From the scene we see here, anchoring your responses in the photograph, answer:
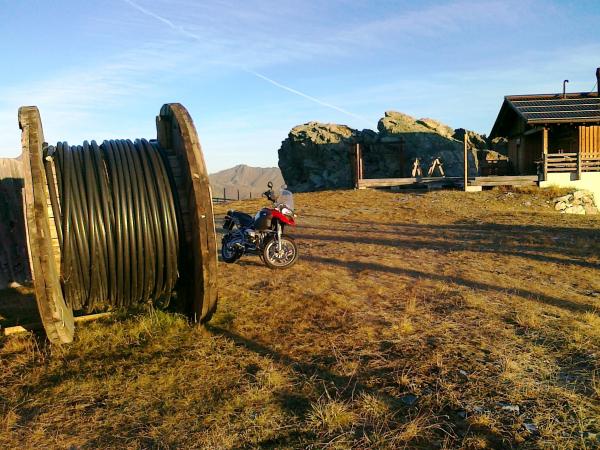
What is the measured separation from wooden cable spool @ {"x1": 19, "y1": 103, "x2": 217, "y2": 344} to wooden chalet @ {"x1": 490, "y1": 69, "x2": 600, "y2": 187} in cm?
1941

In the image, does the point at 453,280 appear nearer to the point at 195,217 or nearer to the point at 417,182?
the point at 195,217

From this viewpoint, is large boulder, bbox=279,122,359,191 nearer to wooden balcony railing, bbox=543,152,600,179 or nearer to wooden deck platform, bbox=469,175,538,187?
wooden deck platform, bbox=469,175,538,187

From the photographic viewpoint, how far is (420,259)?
29.7ft

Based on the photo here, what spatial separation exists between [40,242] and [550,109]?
24.3 meters

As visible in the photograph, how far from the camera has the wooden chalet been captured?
2128 cm

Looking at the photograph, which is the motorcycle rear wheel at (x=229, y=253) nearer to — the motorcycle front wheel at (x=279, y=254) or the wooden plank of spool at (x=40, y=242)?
the motorcycle front wheel at (x=279, y=254)

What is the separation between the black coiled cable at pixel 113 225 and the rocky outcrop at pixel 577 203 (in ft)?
54.5

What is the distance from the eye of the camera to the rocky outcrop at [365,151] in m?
29.1

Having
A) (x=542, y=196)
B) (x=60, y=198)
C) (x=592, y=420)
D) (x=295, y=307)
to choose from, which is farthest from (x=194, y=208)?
(x=542, y=196)

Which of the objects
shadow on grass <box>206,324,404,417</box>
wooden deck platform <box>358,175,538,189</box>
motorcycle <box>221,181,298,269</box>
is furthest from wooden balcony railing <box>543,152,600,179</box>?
shadow on grass <box>206,324,404,417</box>

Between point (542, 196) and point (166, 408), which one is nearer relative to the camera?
point (166, 408)

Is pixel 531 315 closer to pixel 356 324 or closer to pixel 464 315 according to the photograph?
pixel 464 315

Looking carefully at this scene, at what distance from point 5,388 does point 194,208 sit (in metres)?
2.33

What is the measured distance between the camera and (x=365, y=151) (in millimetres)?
30234
